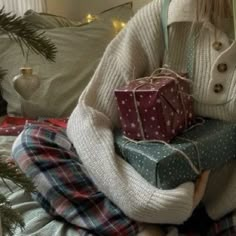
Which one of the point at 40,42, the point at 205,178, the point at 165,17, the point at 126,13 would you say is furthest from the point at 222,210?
the point at 126,13

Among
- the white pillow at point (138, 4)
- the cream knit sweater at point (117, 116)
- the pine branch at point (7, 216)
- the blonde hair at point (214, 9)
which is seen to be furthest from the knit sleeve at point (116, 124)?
the white pillow at point (138, 4)

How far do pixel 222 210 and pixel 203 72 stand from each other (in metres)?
0.28

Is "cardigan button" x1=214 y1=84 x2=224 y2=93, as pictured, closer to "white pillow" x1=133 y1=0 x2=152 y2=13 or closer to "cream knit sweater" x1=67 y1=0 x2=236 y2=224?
"cream knit sweater" x1=67 y1=0 x2=236 y2=224

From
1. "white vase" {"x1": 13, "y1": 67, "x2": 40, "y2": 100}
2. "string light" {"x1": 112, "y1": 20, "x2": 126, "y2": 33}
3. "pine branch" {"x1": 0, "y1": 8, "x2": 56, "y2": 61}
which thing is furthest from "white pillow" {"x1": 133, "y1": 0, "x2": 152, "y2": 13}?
"pine branch" {"x1": 0, "y1": 8, "x2": 56, "y2": 61}

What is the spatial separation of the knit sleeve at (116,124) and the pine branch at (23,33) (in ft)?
1.27

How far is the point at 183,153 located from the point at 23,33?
42 centimetres

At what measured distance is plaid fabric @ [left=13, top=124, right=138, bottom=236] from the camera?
78 centimetres

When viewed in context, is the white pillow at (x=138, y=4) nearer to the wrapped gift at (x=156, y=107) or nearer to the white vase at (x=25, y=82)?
the white vase at (x=25, y=82)

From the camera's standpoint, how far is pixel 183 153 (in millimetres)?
742

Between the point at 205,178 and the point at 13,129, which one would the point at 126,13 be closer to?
the point at 13,129

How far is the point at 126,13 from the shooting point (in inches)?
65.7

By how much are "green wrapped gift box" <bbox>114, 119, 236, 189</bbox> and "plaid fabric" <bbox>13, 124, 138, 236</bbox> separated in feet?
0.33

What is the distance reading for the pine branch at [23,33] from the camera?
1.33 ft

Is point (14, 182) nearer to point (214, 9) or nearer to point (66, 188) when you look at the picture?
point (66, 188)
